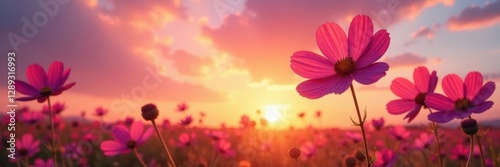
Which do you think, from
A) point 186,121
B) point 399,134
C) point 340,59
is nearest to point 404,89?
point 340,59

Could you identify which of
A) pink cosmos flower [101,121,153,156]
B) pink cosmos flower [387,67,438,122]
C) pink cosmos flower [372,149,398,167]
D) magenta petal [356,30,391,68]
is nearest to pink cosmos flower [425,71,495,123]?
pink cosmos flower [387,67,438,122]

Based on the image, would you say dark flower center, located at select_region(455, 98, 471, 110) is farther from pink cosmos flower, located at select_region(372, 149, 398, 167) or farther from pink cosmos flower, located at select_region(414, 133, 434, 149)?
pink cosmos flower, located at select_region(414, 133, 434, 149)

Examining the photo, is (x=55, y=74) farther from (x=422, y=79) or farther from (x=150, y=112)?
(x=422, y=79)

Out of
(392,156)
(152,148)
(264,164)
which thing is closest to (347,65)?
(392,156)

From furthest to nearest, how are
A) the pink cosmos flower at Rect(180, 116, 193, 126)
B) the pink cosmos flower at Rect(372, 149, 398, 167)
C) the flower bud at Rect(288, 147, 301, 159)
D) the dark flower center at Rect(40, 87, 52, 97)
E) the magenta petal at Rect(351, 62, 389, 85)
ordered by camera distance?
1. the pink cosmos flower at Rect(180, 116, 193, 126)
2. the pink cosmos flower at Rect(372, 149, 398, 167)
3. the dark flower center at Rect(40, 87, 52, 97)
4. the flower bud at Rect(288, 147, 301, 159)
5. the magenta petal at Rect(351, 62, 389, 85)

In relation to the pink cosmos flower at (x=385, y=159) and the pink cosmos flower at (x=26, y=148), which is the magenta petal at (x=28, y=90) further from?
the pink cosmos flower at (x=385, y=159)
